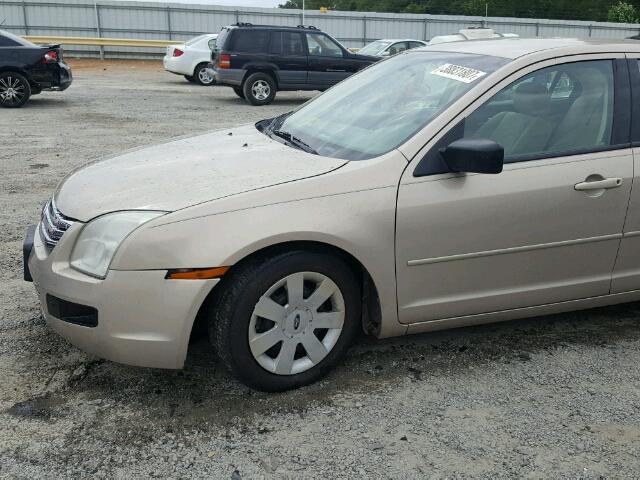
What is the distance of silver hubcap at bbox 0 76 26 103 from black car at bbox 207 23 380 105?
4173 mm

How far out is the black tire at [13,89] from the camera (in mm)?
13469

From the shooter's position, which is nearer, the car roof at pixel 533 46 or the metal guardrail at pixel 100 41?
the car roof at pixel 533 46

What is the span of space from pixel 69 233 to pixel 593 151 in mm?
2605

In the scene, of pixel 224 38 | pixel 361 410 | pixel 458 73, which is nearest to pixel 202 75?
pixel 224 38

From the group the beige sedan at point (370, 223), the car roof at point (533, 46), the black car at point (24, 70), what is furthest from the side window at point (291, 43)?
the beige sedan at point (370, 223)

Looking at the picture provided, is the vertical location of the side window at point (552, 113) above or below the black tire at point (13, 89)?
above

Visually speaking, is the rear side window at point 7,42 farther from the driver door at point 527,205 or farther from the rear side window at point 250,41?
the driver door at point 527,205

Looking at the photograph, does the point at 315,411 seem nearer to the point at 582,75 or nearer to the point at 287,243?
the point at 287,243

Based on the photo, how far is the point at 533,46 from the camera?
146 inches

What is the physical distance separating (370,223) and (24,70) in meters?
12.3

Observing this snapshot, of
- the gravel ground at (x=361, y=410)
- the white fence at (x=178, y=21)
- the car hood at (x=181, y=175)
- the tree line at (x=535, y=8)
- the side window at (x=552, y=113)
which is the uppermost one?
the tree line at (x=535, y=8)

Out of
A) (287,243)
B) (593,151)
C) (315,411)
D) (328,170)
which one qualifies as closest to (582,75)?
(593,151)

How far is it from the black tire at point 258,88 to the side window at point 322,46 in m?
1.25

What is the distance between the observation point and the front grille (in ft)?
10.4
